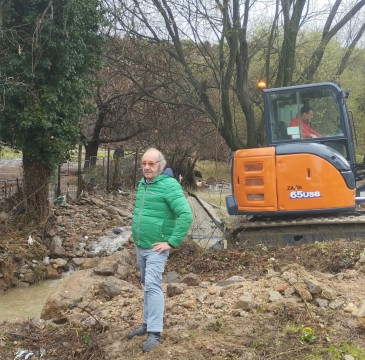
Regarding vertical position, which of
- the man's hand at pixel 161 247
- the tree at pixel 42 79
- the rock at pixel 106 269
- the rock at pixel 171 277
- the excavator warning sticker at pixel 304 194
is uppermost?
the tree at pixel 42 79

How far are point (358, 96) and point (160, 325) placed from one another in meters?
24.4

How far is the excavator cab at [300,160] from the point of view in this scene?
811 centimetres

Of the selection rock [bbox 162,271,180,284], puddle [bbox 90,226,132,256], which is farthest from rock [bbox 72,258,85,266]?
rock [bbox 162,271,180,284]

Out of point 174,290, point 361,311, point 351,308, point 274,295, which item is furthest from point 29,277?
point 361,311

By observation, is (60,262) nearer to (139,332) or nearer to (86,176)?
(139,332)

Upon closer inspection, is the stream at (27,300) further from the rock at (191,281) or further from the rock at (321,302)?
the rock at (321,302)

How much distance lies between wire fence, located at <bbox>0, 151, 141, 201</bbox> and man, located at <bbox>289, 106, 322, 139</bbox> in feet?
22.5

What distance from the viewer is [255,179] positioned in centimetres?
838

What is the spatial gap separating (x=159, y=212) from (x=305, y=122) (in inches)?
197

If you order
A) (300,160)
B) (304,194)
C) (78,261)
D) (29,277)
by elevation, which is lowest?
(29,277)

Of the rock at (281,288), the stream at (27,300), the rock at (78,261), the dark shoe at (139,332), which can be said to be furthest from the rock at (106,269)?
the rock at (78,261)

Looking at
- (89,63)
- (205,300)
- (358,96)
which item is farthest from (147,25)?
(358,96)

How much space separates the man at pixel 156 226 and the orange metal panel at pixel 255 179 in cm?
406

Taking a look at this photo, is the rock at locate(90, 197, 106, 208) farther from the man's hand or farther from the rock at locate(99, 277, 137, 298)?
the man's hand
